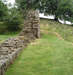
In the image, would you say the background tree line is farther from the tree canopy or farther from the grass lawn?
the grass lawn

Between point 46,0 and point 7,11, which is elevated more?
point 46,0

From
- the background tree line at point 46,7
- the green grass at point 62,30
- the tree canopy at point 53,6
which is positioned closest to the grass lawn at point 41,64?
the green grass at point 62,30

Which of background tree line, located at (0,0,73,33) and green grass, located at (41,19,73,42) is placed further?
background tree line, located at (0,0,73,33)

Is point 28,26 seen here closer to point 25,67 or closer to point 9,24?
point 9,24

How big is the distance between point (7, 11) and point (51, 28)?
11.7m


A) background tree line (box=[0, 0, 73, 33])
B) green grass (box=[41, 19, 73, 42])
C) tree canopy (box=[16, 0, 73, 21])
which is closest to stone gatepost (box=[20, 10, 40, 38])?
green grass (box=[41, 19, 73, 42])

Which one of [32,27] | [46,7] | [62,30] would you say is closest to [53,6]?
[46,7]

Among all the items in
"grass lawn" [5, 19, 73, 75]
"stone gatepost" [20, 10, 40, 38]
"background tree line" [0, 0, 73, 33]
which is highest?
"background tree line" [0, 0, 73, 33]

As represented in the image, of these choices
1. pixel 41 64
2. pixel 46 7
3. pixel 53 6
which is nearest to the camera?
pixel 41 64

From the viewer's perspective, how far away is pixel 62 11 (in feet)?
140

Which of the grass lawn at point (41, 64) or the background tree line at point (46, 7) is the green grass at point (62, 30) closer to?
the background tree line at point (46, 7)

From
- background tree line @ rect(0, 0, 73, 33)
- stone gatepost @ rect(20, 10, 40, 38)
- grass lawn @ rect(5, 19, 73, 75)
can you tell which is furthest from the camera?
background tree line @ rect(0, 0, 73, 33)

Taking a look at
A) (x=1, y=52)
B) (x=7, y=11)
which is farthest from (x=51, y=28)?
(x=1, y=52)

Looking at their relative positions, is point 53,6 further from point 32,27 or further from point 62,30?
point 32,27
